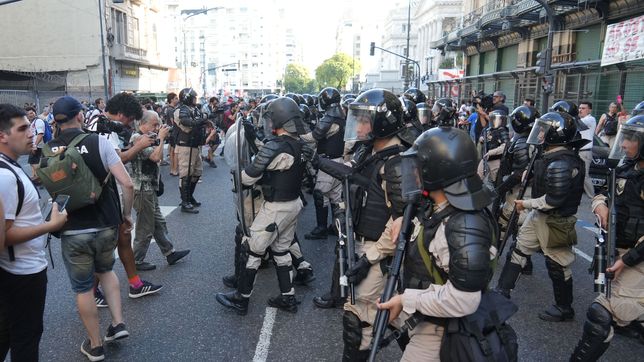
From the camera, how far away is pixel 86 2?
33.4 metres

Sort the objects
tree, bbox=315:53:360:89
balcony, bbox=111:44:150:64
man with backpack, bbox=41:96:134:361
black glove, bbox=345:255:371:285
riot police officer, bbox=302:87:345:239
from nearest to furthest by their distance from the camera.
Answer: black glove, bbox=345:255:371:285 → man with backpack, bbox=41:96:134:361 → riot police officer, bbox=302:87:345:239 → balcony, bbox=111:44:150:64 → tree, bbox=315:53:360:89

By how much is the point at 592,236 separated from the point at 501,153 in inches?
84.4

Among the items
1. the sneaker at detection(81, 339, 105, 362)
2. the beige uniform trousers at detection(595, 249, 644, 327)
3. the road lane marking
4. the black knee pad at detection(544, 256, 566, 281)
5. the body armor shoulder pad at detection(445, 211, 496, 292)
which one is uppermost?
the body armor shoulder pad at detection(445, 211, 496, 292)

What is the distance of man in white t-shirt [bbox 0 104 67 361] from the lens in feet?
8.63

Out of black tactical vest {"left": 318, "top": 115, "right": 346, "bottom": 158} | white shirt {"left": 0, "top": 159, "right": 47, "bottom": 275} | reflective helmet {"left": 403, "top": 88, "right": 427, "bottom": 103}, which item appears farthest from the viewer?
reflective helmet {"left": 403, "top": 88, "right": 427, "bottom": 103}

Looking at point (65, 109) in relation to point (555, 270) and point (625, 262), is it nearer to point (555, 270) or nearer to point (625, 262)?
point (625, 262)

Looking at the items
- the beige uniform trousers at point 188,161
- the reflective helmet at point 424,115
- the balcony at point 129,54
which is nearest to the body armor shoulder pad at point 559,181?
the reflective helmet at point 424,115

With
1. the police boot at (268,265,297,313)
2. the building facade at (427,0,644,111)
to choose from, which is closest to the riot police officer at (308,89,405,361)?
the police boot at (268,265,297,313)

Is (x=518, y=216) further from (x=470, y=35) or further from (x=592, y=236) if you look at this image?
(x=470, y=35)

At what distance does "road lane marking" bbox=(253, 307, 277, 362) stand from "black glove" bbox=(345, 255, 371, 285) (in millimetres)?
1140

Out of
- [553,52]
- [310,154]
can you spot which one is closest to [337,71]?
[553,52]

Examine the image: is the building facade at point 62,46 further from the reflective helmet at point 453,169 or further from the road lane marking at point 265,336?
the reflective helmet at point 453,169

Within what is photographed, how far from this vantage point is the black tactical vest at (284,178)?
4270 millimetres

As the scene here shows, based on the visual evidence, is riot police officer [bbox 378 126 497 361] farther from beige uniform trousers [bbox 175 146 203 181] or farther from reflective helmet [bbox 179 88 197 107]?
reflective helmet [bbox 179 88 197 107]
